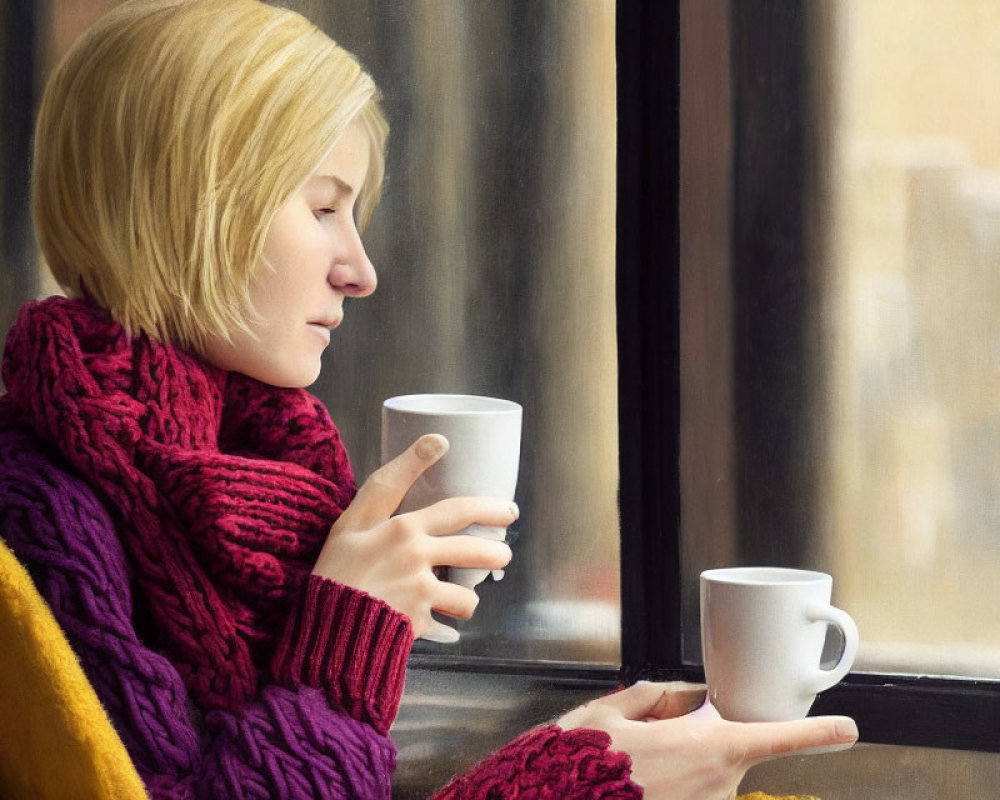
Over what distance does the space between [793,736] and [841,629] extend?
0.07m

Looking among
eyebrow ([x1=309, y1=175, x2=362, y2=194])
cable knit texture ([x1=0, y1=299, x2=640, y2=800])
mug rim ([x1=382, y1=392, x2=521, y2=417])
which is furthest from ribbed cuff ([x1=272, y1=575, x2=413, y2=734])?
eyebrow ([x1=309, y1=175, x2=362, y2=194])

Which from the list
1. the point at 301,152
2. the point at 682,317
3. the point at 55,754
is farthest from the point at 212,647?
the point at 682,317

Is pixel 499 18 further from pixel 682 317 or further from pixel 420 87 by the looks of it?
pixel 682 317

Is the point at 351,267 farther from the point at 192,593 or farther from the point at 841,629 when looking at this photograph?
the point at 841,629

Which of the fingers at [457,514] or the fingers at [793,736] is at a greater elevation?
the fingers at [457,514]

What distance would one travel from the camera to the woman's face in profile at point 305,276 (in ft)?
2.20

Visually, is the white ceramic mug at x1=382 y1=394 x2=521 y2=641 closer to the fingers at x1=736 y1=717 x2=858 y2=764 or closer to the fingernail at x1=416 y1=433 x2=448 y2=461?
the fingernail at x1=416 y1=433 x2=448 y2=461

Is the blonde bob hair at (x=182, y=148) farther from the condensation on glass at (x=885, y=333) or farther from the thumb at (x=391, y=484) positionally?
the condensation on glass at (x=885, y=333)

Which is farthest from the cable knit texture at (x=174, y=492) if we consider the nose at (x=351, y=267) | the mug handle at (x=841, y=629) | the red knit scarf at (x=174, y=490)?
the mug handle at (x=841, y=629)

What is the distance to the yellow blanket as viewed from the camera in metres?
0.58

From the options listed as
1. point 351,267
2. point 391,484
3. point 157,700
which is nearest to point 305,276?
point 351,267

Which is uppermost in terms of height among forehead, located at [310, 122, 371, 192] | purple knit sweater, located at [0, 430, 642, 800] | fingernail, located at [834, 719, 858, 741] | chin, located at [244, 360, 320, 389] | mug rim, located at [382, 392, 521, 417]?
forehead, located at [310, 122, 371, 192]

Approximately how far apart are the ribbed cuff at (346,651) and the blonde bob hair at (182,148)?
17 centimetres

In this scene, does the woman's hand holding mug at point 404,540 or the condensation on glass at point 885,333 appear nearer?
the woman's hand holding mug at point 404,540
